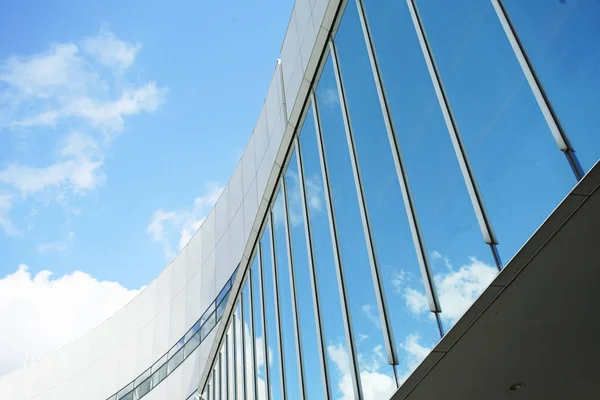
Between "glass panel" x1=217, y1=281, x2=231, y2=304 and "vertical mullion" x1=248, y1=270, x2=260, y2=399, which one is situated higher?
"glass panel" x1=217, y1=281, x2=231, y2=304

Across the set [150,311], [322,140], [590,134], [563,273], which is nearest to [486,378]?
[563,273]

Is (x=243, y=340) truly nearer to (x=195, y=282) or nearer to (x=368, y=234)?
(x=368, y=234)

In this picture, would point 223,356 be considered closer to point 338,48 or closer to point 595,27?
point 338,48

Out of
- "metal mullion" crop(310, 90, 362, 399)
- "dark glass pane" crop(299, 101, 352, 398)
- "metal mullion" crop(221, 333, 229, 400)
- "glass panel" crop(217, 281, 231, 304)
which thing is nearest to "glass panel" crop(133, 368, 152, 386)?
"glass panel" crop(217, 281, 231, 304)

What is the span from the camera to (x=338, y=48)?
1069 cm

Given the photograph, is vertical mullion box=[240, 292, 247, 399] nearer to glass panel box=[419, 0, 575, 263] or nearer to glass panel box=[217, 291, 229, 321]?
glass panel box=[217, 291, 229, 321]

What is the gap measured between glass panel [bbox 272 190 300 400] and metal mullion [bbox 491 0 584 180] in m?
7.55

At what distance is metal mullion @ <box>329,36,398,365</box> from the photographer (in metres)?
7.59

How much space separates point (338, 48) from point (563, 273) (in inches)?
259

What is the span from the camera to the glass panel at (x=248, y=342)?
14.9 metres

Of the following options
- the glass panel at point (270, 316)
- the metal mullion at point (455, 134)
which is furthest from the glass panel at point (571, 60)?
the glass panel at point (270, 316)

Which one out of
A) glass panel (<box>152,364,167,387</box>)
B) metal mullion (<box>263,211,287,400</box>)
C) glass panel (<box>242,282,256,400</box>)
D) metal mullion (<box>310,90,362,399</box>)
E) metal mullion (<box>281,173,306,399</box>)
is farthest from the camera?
glass panel (<box>152,364,167,387</box>)

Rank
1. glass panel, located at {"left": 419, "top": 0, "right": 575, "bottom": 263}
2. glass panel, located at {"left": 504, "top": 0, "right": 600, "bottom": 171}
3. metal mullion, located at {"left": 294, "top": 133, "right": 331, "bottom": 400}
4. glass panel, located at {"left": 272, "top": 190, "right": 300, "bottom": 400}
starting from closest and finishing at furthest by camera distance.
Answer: glass panel, located at {"left": 504, "top": 0, "right": 600, "bottom": 171}
glass panel, located at {"left": 419, "top": 0, "right": 575, "bottom": 263}
metal mullion, located at {"left": 294, "top": 133, "right": 331, "bottom": 400}
glass panel, located at {"left": 272, "top": 190, "right": 300, "bottom": 400}

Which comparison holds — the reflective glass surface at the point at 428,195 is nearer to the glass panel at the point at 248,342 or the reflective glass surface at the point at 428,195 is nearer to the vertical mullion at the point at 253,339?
the vertical mullion at the point at 253,339
